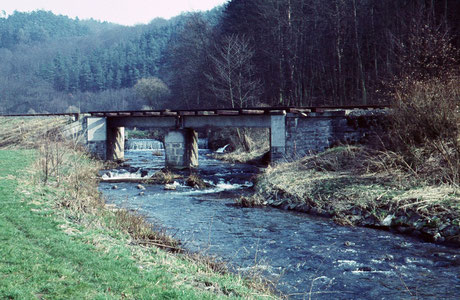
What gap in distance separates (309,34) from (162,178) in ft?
75.7

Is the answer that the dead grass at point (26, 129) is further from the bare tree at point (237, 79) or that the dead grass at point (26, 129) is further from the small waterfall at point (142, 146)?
the bare tree at point (237, 79)

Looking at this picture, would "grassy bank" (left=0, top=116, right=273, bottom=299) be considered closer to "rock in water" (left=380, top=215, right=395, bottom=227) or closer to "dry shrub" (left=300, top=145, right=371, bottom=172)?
"rock in water" (left=380, top=215, right=395, bottom=227)

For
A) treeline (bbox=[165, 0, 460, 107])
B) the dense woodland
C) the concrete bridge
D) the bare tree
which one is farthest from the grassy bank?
the bare tree

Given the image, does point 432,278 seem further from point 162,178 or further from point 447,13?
point 447,13

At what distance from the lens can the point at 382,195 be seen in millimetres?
12711

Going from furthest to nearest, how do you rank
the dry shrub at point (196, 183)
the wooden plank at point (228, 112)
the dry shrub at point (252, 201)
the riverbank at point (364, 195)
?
the wooden plank at point (228, 112), the dry shrub at point (196, 183), the dry shrub at point (252, 201), the riverbank at point (364, 195)

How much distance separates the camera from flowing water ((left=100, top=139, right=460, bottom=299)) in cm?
770

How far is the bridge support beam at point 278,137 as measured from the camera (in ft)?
75.4

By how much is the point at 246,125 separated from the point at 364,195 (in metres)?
13.1

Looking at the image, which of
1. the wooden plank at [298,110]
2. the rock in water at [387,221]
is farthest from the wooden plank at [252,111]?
the rock in water at [387,221]

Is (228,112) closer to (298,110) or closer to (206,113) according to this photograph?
(206,113)

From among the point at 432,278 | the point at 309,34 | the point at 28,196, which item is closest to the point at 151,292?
the point at 432,278

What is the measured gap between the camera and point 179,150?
27797 millimetres

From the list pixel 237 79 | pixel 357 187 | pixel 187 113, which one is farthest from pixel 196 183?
pixel 237 79
